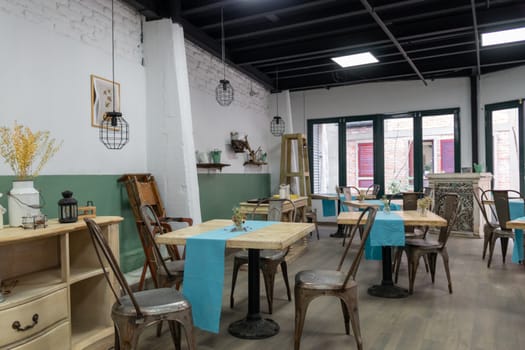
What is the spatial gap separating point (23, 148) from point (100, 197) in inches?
50.5

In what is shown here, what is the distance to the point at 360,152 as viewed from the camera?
8453 millimetres

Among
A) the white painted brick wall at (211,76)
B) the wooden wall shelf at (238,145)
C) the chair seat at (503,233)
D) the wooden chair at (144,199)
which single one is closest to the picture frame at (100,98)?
the wooden chair at (144,199)

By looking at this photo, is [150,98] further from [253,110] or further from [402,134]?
[402,134]

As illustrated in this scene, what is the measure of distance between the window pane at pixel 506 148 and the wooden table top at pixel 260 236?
19.2 ft

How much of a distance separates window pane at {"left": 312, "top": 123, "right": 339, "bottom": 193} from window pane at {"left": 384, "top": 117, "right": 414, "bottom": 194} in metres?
1.09

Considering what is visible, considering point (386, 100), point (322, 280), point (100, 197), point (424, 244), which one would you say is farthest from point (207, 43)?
point (386, 100)

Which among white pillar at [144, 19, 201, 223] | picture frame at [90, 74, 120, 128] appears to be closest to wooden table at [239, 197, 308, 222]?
white pillar at [144, 19, 201, 223]

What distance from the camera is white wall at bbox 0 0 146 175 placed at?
3008 mm

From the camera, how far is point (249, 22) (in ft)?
17.6

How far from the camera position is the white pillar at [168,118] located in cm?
439

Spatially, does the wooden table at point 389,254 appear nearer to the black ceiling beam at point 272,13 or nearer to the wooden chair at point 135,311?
the wooden chair at point 135,311

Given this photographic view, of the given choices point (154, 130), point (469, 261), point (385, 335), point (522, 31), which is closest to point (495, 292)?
point (469, 261)

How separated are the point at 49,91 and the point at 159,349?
88.5 inches

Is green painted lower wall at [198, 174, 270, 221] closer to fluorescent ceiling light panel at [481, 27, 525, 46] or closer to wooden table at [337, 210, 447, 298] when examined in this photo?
wooden table at [337, 210, 447, 298]
